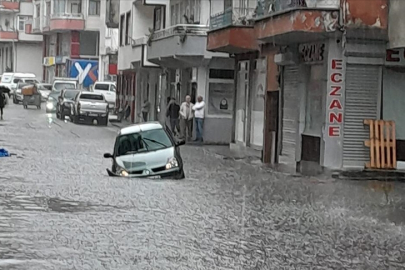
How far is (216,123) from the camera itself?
38.7 meters

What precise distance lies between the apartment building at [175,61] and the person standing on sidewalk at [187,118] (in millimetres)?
706

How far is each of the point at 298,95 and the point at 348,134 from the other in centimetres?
335


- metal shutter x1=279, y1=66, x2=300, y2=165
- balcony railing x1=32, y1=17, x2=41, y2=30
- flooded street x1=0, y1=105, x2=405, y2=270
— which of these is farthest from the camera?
balcony railing x1=32, y1=17, x2=41, y2=30

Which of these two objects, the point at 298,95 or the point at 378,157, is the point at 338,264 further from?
the point at 298,95

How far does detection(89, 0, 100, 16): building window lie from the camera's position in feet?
284

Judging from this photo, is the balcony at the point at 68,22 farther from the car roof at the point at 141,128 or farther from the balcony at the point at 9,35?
the car roof at the point at 141,128

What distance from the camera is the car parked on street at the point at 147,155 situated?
21.3 m

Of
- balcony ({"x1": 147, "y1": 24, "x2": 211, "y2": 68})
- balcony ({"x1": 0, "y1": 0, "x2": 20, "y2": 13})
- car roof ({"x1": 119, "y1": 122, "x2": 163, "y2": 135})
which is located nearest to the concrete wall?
balcony ({"x1": 0, "y1": 0, "x2": 20, "y2": 13})

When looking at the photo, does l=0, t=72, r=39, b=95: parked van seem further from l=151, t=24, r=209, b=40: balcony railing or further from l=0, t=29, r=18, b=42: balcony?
l=151, t=24, r=209, b=40: balcony railing

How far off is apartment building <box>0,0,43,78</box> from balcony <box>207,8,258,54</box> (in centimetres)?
7355

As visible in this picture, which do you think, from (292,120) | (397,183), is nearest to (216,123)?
(292,120)

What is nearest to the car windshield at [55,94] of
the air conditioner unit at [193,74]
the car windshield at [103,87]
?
the car windshield at [103,87]

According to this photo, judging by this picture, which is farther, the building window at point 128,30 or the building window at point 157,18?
the building window at point 128,30

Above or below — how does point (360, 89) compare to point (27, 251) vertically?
above
